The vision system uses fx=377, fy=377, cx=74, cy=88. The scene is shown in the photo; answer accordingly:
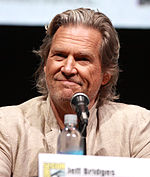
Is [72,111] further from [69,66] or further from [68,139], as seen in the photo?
[68,139]

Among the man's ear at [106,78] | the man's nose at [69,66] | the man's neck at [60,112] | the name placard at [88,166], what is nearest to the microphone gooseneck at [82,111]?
the name placard at [88,166]

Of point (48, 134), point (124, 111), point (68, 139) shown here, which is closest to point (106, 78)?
point (124, 111)

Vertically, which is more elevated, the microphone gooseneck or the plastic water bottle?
the microphone gooseneck

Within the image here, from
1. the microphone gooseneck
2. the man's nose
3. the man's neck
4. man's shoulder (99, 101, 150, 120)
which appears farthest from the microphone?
man's shoulder (99, 101, 150, 120)

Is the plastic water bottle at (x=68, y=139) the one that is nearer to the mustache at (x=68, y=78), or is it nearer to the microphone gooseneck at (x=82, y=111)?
the microphone gooseneck at (x=82, y=111)

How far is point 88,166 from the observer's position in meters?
1.30

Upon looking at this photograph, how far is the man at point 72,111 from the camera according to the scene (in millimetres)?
2127

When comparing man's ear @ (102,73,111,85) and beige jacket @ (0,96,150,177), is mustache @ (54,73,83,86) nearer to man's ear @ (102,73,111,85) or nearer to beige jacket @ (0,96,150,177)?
beige jacket @ (0,96,150,177)

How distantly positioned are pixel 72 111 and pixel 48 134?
0.20m

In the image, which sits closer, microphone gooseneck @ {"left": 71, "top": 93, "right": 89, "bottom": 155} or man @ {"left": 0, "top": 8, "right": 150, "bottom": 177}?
microphone gooseneck @ {"left": 71, "top": 93, "right": 89, "bottom": 155}

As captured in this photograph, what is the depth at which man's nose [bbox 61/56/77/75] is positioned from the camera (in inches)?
83.7

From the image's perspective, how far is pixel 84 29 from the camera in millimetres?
2322

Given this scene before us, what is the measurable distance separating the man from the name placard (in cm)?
71

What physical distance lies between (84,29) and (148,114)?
2.27 ft
